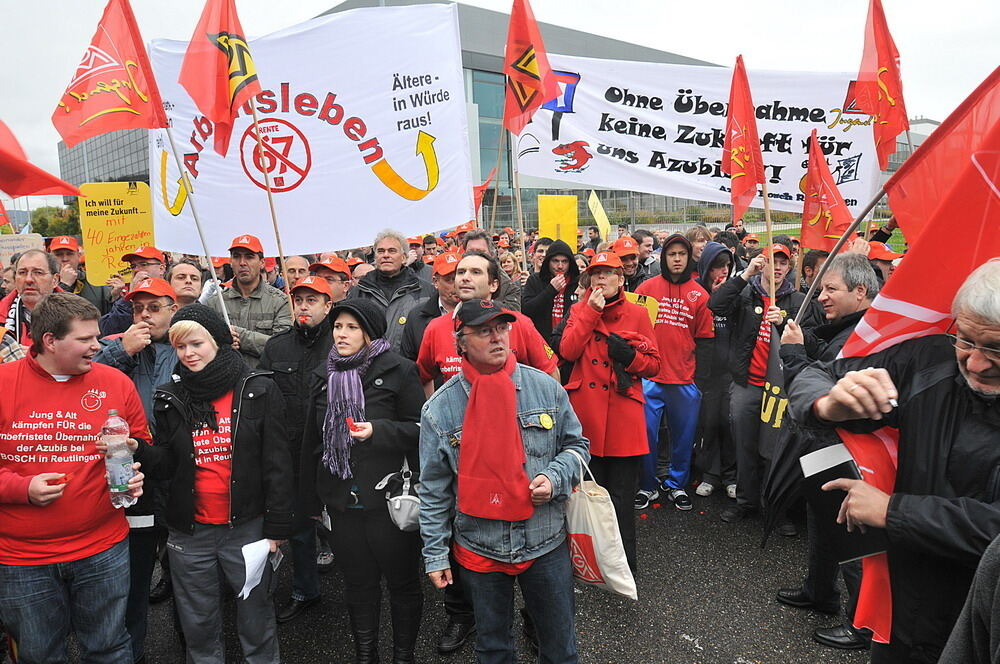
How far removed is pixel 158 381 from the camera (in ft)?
11.2

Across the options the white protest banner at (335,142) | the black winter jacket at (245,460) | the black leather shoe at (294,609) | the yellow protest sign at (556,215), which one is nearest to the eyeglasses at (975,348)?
the black winter jacket at (245,460)

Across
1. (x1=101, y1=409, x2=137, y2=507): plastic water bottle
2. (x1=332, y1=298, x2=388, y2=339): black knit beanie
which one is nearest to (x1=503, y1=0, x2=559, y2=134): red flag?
(x1=332, y1=298, x2=388, y2=339): black knit beanie

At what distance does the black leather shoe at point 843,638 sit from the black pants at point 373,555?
2.27m

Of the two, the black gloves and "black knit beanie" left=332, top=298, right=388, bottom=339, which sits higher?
"black knit beanie" left=332, top=298, right=388, bottom=339

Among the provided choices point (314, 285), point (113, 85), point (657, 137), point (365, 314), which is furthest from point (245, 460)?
point (657, 137)

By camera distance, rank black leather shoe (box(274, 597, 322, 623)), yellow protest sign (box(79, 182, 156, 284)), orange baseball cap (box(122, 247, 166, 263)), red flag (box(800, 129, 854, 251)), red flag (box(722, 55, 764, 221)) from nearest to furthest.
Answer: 1. black leather shoe (box(274, 597, 322, 623))
2. red flag (box(800, 129, 854, 251))
3. red flag (box(722, 55, 764, 221))
4. orange baseball cap (box(122, 247, 166, 263))
5. yellow protest sign (box(79, 182, 156, 284))

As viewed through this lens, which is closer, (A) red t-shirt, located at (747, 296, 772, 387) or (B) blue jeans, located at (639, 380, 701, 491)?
(A) red t-shirt, located at (747, 296, 772, 387)

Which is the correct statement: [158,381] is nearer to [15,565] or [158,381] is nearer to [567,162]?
[15,565]

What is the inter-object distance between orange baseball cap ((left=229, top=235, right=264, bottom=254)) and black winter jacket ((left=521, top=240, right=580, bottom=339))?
2.22 meters

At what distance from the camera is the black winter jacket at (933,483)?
5.14 ft

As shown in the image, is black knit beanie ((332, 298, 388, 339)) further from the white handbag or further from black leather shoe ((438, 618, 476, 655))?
black leather shoe ((438, 618, 476, 655))

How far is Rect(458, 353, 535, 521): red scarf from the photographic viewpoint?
238 cm

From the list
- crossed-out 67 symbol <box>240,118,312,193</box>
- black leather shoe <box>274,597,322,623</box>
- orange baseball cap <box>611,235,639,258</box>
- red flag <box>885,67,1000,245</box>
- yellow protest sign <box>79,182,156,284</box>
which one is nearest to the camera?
red flag <box>885,67,1000,245</box>

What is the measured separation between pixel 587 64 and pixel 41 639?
6448mm
